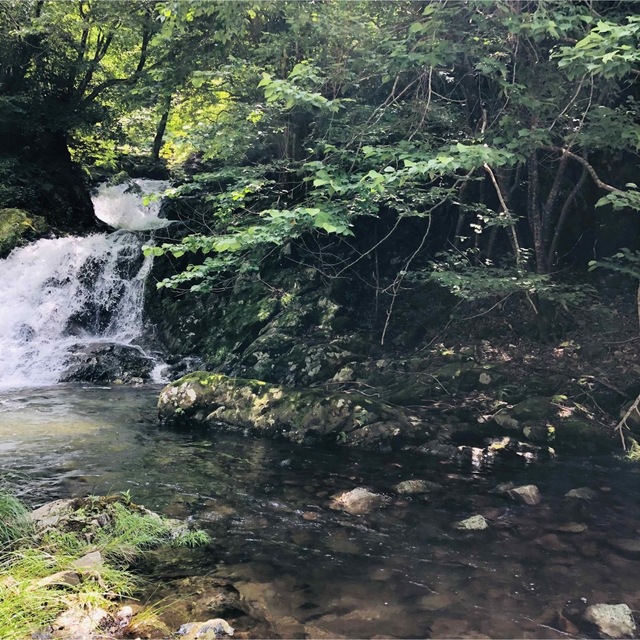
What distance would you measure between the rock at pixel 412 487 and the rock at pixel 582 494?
56.8 inches

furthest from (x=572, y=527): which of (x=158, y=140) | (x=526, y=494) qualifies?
(x=158, y=140)

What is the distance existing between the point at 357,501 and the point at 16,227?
43.6 feet

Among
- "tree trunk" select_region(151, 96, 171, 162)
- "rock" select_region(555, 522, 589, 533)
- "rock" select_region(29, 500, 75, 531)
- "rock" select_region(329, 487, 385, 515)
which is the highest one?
"tree trunk" select_region(151, 96, 171, 162)

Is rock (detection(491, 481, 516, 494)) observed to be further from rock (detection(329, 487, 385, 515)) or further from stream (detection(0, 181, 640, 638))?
rock (detection(329, 487, 385, 515))

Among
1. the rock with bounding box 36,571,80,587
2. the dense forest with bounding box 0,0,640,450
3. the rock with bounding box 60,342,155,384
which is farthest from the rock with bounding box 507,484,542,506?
the rock with bounding box 60,342,155,384

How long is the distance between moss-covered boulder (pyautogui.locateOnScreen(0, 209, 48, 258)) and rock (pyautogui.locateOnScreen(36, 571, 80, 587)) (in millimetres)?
12487

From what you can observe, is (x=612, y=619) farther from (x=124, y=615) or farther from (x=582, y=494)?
(x=124, y=615)

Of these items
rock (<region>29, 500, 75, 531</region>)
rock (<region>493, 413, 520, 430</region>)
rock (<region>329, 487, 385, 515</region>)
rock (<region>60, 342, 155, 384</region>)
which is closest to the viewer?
rock (<region>29, 500, 75, 531</region>)

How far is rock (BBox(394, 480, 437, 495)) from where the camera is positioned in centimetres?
553

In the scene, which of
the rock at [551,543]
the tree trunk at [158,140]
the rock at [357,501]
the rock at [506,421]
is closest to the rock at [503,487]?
the rock at [551,543]

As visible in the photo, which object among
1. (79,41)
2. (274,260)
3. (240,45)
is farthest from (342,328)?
(79,41)

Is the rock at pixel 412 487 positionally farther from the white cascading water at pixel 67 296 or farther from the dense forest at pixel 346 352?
the white cascading water at pixel 67 296

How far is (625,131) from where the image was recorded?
537 centimetres

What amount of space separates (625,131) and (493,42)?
2102 millimetres
